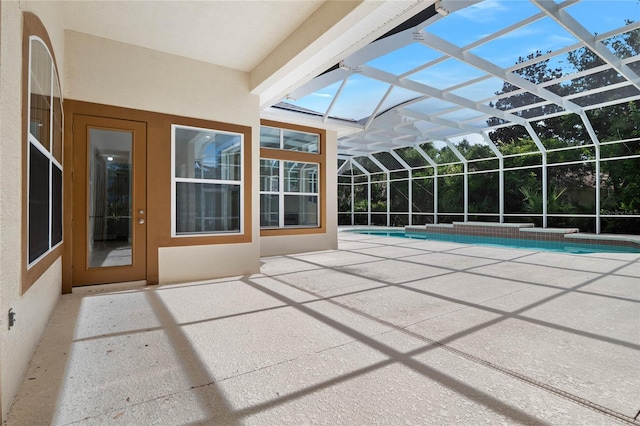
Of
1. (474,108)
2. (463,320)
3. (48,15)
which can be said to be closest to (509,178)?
(474,108)

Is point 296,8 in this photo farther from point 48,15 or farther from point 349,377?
point 349,377

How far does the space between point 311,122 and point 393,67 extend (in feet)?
7.39

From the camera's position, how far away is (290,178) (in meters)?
8.27

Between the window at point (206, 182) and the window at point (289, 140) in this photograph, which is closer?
the window at point (206, 182)

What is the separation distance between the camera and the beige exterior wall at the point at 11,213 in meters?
1.71

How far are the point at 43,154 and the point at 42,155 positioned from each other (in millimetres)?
49

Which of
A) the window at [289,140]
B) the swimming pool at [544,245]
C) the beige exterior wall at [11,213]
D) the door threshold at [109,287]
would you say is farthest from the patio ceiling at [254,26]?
the swimming pool at [544,245]

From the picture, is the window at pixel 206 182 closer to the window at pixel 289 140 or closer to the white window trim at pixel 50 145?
the white window trim at pixel 50 145

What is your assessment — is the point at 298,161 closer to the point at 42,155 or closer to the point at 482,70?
the point at 482,70

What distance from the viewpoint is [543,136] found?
39.4 ft

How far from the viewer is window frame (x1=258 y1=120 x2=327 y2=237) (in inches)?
308

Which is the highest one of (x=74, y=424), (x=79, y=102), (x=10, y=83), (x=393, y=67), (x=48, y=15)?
(x=393, y=67)

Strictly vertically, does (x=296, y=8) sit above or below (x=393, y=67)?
below

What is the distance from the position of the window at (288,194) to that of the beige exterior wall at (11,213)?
18.6 feet
